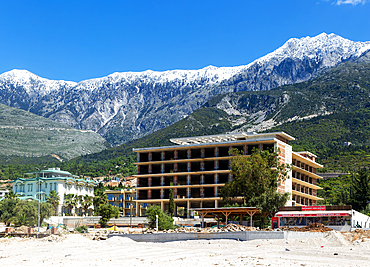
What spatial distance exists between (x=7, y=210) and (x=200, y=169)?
1694 inches

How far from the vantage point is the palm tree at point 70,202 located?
12712 centimetres

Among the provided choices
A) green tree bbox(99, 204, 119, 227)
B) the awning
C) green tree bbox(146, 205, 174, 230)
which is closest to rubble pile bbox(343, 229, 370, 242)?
the awning

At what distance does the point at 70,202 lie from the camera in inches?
5007

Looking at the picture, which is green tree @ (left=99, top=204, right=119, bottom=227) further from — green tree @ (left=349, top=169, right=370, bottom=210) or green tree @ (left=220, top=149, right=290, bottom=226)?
green tree @ (left=349, top=169, right=370, bottom=210)

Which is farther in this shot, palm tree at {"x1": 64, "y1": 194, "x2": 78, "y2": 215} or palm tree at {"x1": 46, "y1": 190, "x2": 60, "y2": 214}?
palm tree at {"x1": 64, "y1": 194, "x2": 78, "y2": 215}

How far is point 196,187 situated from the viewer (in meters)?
103

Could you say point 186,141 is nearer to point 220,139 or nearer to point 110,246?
point 220,139

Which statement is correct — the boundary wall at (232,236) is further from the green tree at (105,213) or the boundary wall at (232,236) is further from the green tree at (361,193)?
the green tree at (361,193)

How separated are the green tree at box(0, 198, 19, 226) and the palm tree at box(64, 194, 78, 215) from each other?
29.5 meters

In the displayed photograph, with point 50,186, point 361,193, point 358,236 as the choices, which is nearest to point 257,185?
point 358,236

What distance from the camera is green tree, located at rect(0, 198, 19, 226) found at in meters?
Result: 95.2

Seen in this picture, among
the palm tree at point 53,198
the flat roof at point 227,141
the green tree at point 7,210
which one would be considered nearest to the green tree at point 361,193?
the flat roof at point 227,141

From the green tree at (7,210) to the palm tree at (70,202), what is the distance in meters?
29.5

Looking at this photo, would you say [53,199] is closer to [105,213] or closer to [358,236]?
[105,213]
